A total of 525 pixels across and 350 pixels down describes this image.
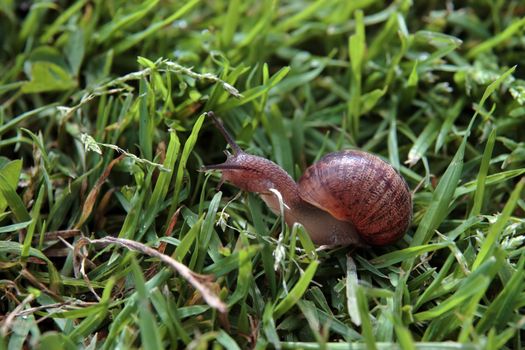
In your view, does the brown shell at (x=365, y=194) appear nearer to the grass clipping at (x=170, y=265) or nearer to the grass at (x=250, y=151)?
the grass at (x=250, y=151)

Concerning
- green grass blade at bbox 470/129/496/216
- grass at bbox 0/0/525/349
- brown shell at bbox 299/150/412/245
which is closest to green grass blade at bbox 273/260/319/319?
grass at bbox 0/0/525/349

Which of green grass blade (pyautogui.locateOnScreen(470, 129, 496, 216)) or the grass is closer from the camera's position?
the grass

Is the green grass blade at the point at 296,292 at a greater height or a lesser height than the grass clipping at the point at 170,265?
lesser

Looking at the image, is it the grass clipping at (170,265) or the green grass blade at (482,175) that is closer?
the grass clipping at (170,265)

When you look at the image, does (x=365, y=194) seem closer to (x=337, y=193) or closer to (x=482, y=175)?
(x=337, y=193)

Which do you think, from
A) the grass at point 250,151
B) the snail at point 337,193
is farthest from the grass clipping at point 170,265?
the snail at point 337,193

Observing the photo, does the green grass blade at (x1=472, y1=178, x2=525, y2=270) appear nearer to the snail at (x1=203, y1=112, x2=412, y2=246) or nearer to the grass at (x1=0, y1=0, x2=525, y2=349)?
the grass at (x1=0, y1=0, x2=525, y2=349)

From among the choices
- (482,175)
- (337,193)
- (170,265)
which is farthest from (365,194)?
(170,265)
